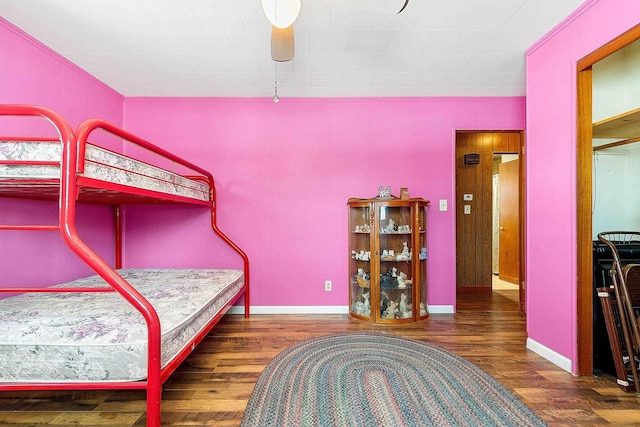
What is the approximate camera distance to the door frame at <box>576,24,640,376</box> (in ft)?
6.22

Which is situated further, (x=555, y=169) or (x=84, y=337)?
(x=555, y=169)

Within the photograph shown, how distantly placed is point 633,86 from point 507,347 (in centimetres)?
240

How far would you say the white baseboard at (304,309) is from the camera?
3234 mm

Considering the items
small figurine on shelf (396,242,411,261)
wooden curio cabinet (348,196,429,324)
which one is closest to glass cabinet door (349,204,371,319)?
wooden curio cabinet (348,196,429,324)

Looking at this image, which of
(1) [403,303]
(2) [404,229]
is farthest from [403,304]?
(2) [404,229]

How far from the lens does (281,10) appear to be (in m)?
1.34

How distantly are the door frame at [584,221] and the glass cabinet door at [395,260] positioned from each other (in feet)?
4.24

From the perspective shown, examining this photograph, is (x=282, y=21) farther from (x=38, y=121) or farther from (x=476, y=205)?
(x=476, y=205)

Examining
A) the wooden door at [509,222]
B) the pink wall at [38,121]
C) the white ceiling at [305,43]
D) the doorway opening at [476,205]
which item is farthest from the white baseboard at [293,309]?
the wooden door at [509,222]

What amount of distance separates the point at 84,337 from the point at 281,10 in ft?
5.50

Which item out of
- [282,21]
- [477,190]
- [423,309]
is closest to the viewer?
[282,21]

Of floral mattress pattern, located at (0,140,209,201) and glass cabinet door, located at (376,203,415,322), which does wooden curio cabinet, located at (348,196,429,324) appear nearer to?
glass cabinet door, located at (376,203,415,322)

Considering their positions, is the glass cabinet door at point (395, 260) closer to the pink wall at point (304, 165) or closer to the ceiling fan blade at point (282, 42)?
the pink wall at point (304, 165)

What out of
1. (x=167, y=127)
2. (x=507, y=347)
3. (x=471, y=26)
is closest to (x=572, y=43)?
(x=471, y=26)
